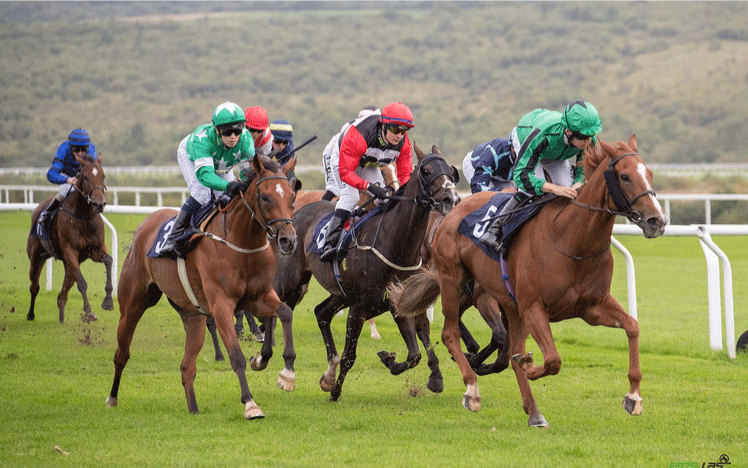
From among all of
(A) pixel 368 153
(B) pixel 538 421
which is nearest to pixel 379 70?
(A) pixel 368 153

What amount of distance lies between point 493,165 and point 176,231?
2612 mm

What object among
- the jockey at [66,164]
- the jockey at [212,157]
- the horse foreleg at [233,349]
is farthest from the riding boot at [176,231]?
the jockey at [66,164]

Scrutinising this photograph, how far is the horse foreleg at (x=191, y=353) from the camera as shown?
5898mm

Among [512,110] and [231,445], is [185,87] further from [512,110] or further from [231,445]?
[231,445]

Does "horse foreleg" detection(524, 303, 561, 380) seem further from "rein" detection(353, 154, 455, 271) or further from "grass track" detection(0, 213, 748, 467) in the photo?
"rein" detection(353, 154, 455, 271)

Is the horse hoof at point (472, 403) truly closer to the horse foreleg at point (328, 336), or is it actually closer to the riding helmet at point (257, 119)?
the horse foreleg at point (328, 336)

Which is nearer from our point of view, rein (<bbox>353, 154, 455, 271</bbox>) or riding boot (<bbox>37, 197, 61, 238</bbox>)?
rein (<bbox>353, 154, 455, 271</bbox>)

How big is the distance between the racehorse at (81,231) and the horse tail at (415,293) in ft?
15.2

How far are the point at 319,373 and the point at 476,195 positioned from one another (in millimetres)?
2105

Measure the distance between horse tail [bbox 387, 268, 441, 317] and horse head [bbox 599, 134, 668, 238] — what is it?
165 cm

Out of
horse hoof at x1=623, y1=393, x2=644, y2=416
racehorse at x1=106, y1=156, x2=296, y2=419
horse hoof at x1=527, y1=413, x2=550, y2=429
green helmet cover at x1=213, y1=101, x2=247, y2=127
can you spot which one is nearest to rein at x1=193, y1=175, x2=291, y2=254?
racehorse at x1=106, y1=156, x2=296, y2=419

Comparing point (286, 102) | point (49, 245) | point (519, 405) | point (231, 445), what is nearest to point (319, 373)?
point (519, 405)

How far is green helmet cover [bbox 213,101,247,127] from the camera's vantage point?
19.2ft

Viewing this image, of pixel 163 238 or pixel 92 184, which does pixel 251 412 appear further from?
pixel 92 184
